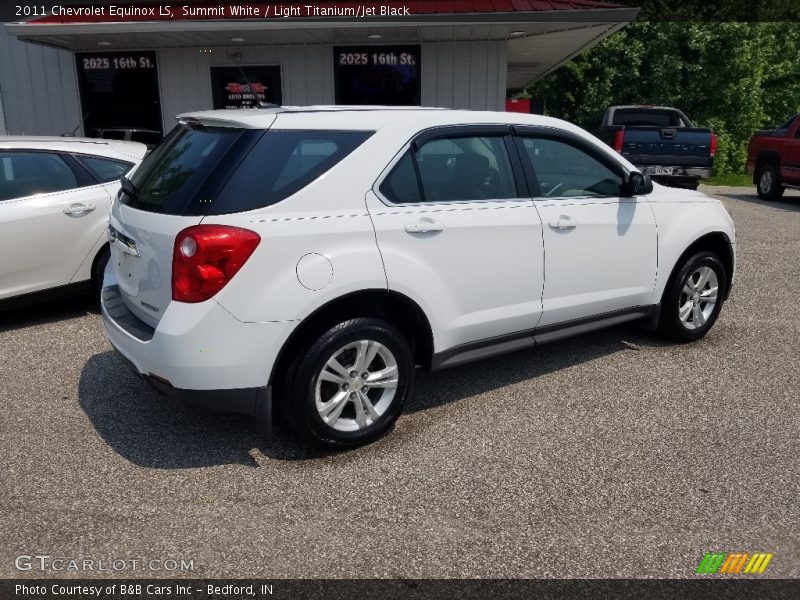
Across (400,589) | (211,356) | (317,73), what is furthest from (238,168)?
(317,73)

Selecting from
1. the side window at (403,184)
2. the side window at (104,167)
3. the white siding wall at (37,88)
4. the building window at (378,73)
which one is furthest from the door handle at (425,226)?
the white siding wall at (37,88)

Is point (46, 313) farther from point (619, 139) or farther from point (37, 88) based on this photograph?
point (619, 139)

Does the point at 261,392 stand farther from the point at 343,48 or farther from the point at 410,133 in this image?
the point at 343,48

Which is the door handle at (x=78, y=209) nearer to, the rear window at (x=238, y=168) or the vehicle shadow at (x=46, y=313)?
the vehicle shadow at (x=46, y=313)

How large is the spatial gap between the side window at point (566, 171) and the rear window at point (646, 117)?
1002 cm

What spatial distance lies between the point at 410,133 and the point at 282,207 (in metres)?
0.89

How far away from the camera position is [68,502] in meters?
3.29

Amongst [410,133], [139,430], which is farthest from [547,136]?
[139,430]

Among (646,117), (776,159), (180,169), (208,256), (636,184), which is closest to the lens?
(208,256)

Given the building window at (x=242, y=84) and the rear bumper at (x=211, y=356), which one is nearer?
the rear bumper at (x=211, y=356)

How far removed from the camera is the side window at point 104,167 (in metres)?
5.98

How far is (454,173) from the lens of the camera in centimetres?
406

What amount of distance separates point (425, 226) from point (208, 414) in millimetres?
1574

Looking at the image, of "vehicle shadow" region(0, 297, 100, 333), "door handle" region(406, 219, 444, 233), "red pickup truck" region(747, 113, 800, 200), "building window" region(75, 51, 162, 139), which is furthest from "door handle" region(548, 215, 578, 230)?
"red pickup truck" region(747, 113, 800, 200)
